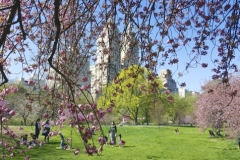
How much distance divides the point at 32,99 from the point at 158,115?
33843 mm

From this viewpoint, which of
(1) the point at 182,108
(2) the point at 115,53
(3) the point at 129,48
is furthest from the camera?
(1) the point at 182,108

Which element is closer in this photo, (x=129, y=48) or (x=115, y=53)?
(x=129, y=48)

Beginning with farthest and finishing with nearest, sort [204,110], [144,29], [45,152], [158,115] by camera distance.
Answer: 1. [158,115]
2. [204,110]
3. [45,152]
4. [144,29]

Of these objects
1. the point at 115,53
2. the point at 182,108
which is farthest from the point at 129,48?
the point at 182,108

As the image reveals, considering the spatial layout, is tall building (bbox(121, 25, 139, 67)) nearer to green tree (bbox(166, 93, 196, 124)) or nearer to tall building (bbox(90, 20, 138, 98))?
tall building (bbox(90, 20, 138, 98))

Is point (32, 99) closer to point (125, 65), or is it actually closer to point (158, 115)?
point (125, 65)

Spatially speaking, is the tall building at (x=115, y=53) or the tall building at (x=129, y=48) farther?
the tall building at (x=115, y=53)

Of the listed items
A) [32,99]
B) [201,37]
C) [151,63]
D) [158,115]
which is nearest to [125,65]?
[151,63]

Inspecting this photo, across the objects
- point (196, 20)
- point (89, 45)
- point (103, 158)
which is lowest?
point (103, 158)

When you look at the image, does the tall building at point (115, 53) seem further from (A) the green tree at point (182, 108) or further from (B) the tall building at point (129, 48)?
(A) the green tree at point (182, 108)

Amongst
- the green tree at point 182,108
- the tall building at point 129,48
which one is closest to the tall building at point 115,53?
the tall building at point 129,48

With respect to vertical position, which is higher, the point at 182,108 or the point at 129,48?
the point at 182,108

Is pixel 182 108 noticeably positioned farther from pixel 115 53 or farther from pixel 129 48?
pixel 129 48

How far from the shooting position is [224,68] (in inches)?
158
